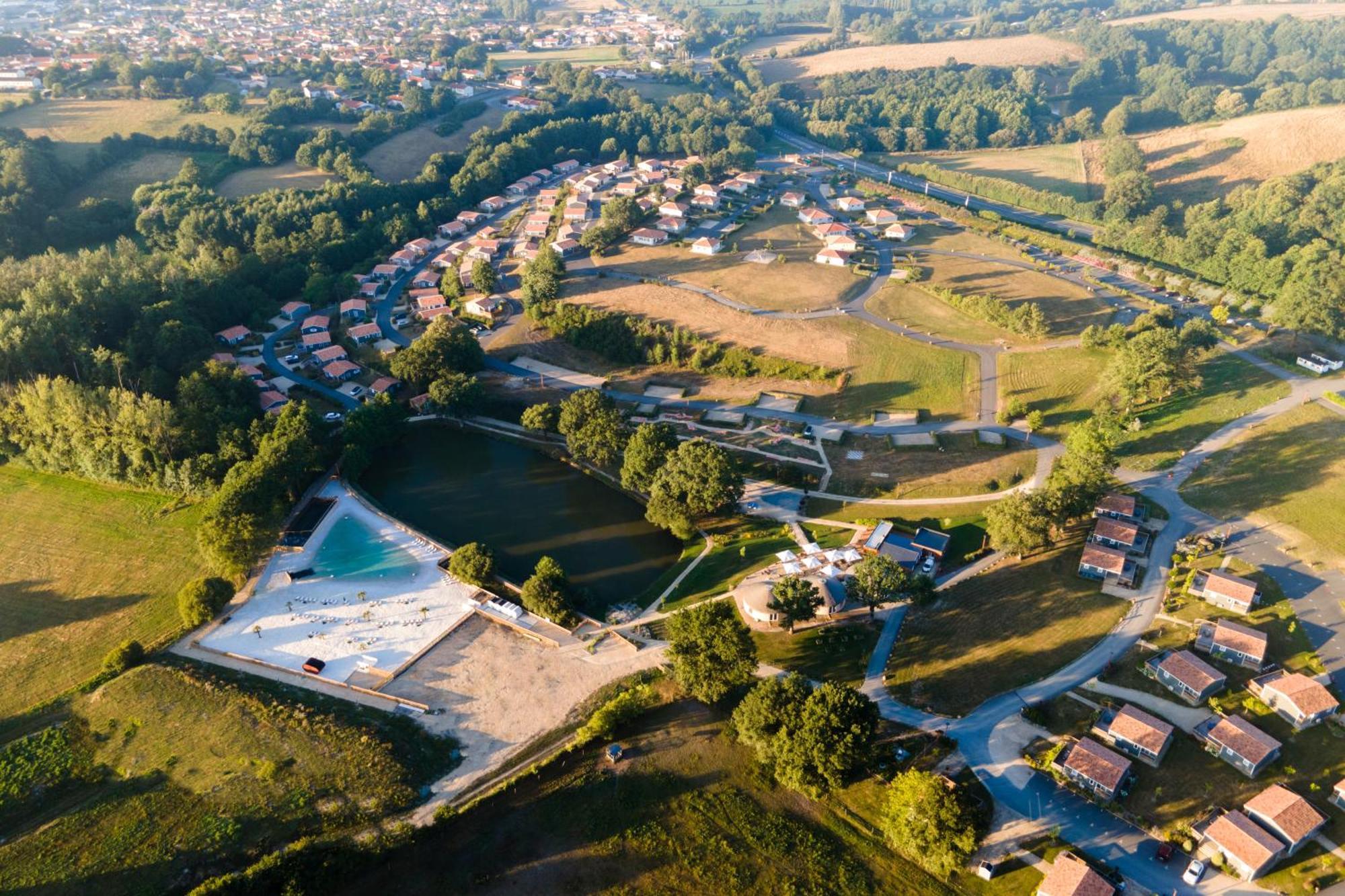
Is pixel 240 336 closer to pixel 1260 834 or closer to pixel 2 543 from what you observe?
pixel 2 543

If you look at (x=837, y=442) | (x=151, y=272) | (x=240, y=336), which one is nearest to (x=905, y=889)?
(x=837, y=442)

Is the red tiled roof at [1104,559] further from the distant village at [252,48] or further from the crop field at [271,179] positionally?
the distant village at [252,48]

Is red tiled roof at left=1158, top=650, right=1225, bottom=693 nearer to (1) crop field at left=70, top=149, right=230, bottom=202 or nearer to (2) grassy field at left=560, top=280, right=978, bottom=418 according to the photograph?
(2) grassy field at left=560, top=280, right=978, bottom=418

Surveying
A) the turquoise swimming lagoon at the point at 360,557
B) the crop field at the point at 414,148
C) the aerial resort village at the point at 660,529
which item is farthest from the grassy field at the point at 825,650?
the crop field at the point at 414,148

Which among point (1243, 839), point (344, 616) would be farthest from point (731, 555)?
point (1243, 839)

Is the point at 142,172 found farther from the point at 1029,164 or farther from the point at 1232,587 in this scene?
the point at 1029,164

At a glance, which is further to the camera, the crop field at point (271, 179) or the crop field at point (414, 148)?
the crop field at point (414, 148)
